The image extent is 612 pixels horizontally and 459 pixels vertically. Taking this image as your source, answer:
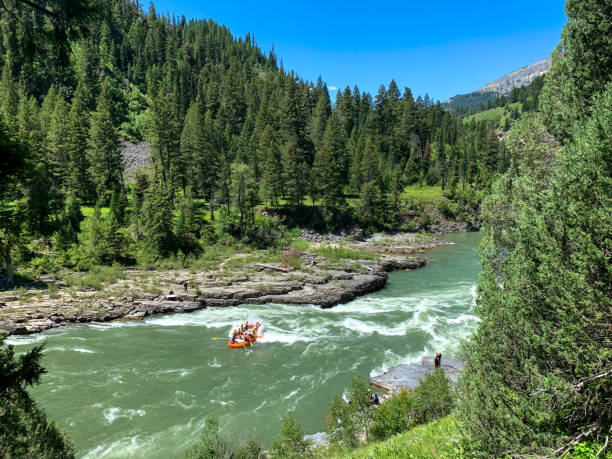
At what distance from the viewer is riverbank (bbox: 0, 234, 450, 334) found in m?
25.3

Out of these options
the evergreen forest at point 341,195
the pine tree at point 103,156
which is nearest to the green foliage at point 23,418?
the evergreen forest at point 341,195

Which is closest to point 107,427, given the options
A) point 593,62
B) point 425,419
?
point 425,419

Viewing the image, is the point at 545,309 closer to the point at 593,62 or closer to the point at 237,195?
the point at 593,62

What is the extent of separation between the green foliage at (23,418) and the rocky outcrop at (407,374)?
13.1 m

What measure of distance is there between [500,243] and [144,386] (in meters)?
18.9

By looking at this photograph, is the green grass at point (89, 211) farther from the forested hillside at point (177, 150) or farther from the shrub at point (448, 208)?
the shrub at point (448, 208)

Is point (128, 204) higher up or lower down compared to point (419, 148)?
lower down

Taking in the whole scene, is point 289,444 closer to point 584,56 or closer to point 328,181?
point 584,56

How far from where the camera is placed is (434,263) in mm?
44219

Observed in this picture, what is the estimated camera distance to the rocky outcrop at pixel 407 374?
16.1 metres

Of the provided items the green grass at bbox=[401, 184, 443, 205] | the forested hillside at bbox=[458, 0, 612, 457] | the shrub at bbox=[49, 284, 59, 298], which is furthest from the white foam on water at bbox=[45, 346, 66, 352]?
the green grass at bbox=[401, 184, 443, 205]

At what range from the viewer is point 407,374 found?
56.9ft

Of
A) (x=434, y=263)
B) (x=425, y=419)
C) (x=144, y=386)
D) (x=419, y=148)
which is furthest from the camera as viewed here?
(x=419, y=148)

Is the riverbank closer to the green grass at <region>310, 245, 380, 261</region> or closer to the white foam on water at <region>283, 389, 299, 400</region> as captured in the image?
the green grass at <region>310, 245, 380, 261</region>
